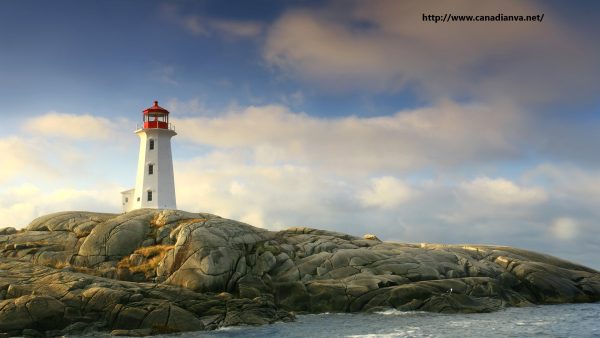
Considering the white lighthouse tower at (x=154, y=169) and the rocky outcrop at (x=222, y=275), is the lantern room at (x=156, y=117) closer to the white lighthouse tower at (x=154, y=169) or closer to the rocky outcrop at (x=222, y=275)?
the white lighthouse tower at (x=154, y=169)

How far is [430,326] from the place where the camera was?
25766 mm

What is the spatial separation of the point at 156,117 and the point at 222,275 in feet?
101

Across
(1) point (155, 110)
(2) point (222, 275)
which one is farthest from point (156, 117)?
(2) point (222, 275)

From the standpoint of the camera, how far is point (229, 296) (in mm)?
28859

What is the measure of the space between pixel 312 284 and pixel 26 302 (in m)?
15.5

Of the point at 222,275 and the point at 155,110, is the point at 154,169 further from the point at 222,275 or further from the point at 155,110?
the point at 222,275

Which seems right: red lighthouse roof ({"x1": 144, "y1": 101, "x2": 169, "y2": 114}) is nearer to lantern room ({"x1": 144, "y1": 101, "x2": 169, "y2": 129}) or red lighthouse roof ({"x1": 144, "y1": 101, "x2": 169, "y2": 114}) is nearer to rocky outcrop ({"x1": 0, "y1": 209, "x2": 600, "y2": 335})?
lantern room ({"x1": 144, "y1": 101, "x2": 169, "y2": 129})

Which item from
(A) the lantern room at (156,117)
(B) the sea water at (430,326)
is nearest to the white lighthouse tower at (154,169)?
(A) the lantern room at (156,117)

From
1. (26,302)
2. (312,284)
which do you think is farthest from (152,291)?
(312,284)

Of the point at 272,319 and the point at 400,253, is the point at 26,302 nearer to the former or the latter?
the point at 272,319

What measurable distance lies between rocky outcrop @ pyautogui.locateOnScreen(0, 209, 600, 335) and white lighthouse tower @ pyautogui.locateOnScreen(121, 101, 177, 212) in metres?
12.1

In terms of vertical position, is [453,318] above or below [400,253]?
below

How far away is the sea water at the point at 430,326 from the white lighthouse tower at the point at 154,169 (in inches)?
1181

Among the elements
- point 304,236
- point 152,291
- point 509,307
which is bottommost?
point 509,307
